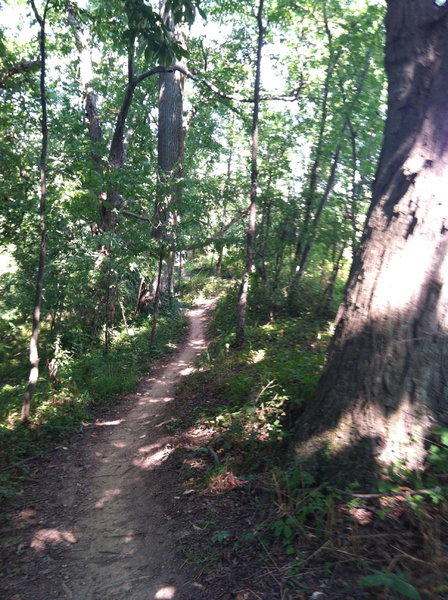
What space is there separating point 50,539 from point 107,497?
2.90 ft

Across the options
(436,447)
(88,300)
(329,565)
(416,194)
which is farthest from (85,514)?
(88,300)

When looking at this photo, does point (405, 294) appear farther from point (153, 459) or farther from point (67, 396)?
point (67, 396)

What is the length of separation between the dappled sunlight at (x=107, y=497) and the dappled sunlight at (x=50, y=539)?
0.55m

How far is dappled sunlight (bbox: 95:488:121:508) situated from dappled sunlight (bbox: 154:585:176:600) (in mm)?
1658

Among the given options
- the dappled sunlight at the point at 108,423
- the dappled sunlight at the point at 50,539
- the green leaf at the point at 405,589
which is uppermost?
the green leaf at the point at 405,589

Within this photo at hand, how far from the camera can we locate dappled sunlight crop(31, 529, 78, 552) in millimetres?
3691

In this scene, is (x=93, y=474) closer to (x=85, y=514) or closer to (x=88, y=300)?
(x=85, y=514)

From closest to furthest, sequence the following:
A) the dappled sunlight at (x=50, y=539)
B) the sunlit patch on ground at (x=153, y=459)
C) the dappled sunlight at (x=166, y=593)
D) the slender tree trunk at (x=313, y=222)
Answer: the dappled sunlight at (x=166, y=593)
the dappled sunlight at (x=50, y=539)
the sunlit patch on ground at (x=153, y=459)
the slender tree trunk at (x=313, y=222)

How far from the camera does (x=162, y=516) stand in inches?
162

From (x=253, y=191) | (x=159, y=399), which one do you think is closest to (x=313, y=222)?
(x=253, y=191)

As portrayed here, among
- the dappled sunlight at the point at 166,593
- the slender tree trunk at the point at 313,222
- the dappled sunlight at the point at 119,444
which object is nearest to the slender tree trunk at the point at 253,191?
the slender tree trunk at the point at 313,222

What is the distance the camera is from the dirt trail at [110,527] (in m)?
3.16

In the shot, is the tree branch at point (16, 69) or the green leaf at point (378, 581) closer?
the green leaf at point (378, 581)

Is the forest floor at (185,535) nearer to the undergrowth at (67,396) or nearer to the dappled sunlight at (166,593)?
the dappled sunlight at (166,593)
